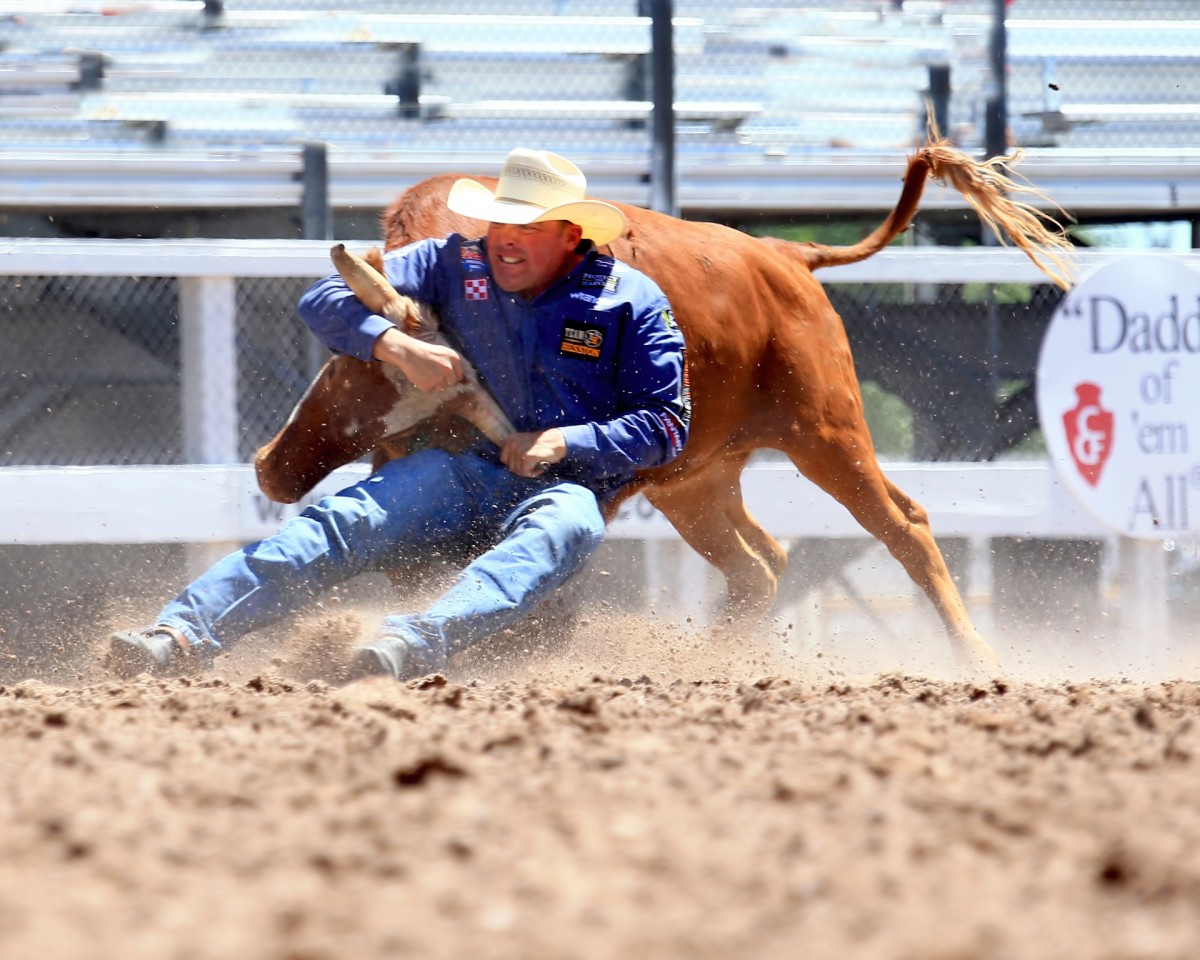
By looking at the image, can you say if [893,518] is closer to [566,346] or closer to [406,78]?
[566,346]

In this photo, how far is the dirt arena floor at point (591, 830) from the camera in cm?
120

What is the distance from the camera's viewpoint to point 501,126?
6691mm

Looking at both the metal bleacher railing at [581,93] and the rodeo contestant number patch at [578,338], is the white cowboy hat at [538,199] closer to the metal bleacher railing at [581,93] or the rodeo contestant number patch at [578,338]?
the rodeo contestant number patch at [578,338]

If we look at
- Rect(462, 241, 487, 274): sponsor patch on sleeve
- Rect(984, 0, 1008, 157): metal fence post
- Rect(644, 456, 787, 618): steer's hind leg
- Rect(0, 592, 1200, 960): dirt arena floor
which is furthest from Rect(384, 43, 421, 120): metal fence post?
Rect(0, 592, 1200, 960): dirt arena floor

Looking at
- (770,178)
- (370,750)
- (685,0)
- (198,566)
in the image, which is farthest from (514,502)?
(685,0)

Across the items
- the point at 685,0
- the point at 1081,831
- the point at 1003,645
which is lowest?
the point at 1003,645

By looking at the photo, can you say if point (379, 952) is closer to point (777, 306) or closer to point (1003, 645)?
point (777, 306)

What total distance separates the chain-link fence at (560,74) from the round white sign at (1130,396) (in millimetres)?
1364

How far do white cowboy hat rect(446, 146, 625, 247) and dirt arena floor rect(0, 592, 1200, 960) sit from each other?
1398 millimetres

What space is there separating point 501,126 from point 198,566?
2.70 m

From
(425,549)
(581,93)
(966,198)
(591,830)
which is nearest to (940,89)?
(581,93)

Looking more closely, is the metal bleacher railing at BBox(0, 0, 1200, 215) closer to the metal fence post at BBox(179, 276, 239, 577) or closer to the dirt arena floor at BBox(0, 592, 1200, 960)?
the metal fence post at BBox(179, 276, 239, 577)

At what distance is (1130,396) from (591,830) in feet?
14.6

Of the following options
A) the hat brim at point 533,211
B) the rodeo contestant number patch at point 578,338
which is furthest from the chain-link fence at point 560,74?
the rodeo contestant number patch at point 578,338
